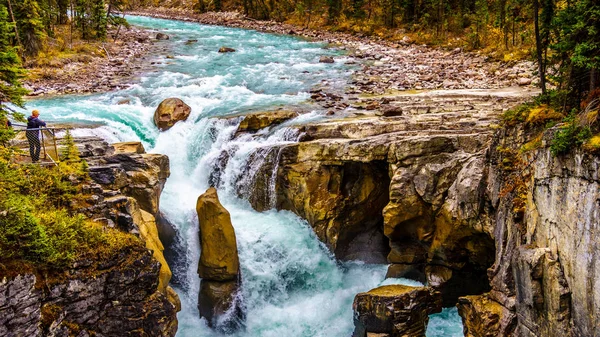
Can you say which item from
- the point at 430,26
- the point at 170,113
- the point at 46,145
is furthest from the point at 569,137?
the point at 430,26

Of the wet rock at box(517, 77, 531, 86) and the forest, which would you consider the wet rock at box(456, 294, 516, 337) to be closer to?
the forest

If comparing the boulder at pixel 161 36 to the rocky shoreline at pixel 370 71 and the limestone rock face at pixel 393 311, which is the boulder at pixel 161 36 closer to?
the rocky shoreline at pixel 370 71

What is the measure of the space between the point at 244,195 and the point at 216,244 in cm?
388

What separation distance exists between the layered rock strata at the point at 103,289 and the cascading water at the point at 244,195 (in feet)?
9.62

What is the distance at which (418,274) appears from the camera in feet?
63.0

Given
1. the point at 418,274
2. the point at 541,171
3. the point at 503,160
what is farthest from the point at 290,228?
the point at 541,171

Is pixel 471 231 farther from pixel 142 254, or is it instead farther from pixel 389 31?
pixel 389 31

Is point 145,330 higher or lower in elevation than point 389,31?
lower

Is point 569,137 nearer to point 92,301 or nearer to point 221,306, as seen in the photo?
point 221,306

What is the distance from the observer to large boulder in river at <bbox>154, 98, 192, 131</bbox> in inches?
1009

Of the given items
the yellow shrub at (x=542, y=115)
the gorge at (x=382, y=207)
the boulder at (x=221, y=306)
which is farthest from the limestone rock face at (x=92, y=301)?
the yellow shrub at (x=542, y=115)

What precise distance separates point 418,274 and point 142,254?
35.5 ft

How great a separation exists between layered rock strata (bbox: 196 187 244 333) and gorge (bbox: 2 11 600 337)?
1.41ft

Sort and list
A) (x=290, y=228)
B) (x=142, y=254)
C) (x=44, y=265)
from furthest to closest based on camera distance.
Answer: (x=290, y=228) → (x=142, y=254) → (x=44, y=265)
